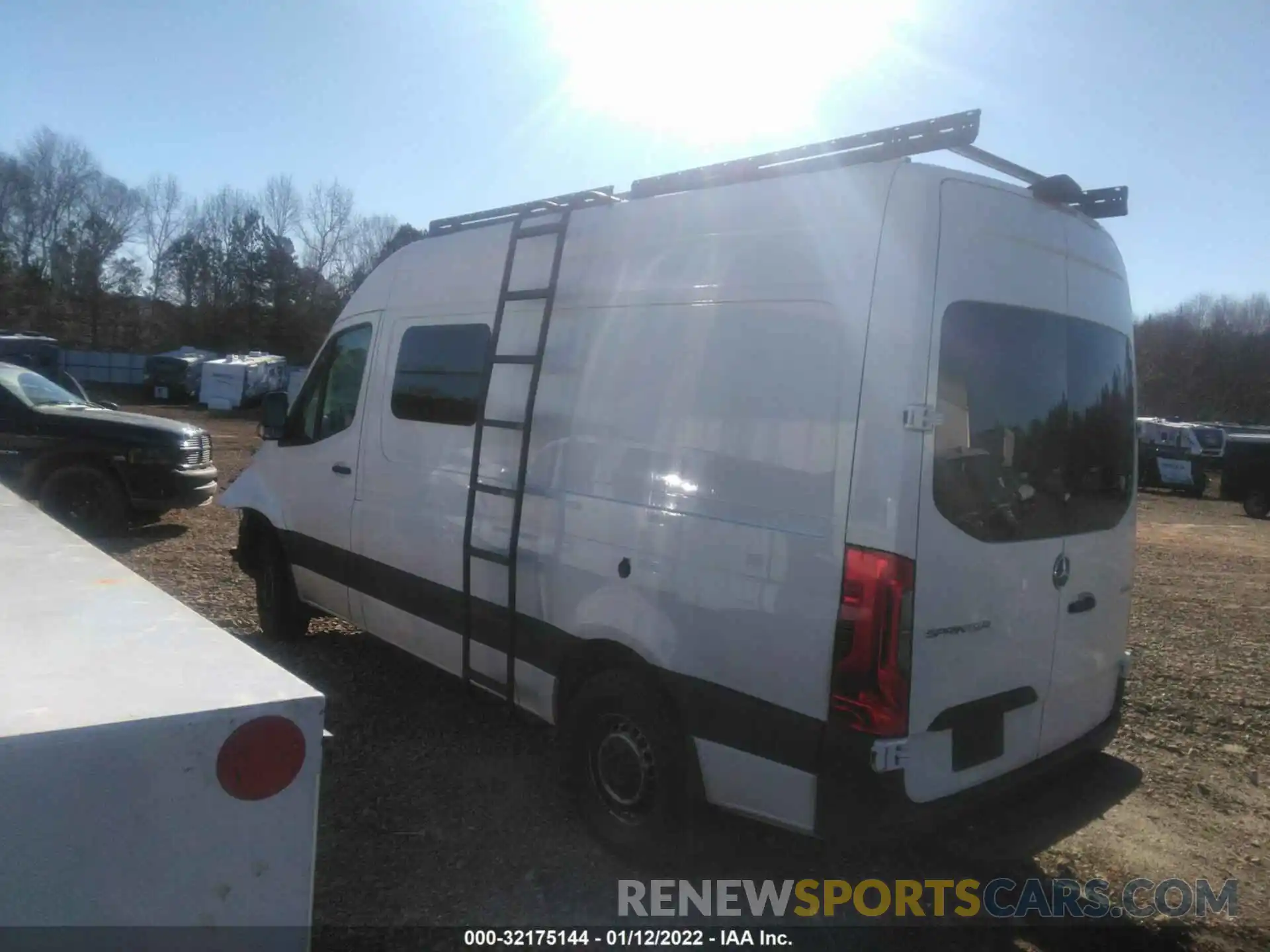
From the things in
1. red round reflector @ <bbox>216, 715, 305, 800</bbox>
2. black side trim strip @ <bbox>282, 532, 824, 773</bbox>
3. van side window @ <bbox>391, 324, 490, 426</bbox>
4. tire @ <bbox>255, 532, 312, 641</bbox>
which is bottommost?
tire @ <bbox>255, 532, 312, 641</bbox>

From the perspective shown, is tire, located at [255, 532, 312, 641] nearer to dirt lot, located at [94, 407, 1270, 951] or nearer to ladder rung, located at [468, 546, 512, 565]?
dirt lot, located at [94, 407, 1270, 951]

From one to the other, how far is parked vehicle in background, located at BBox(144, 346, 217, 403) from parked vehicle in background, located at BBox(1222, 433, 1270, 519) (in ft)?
127

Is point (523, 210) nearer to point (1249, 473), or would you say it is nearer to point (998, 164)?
point (998, 164)

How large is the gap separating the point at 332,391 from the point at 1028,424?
13.3 ft

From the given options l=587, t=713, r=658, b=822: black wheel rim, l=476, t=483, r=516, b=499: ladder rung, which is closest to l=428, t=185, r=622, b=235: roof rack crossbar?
l=476, t=483, r=516, b=499: ladder rung

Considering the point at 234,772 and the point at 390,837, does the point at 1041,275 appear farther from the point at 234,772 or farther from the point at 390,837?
the point at 390,837

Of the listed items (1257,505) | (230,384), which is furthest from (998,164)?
(230,384)

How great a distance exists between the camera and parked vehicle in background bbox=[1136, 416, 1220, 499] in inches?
1028

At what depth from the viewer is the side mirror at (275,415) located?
6.07 metres

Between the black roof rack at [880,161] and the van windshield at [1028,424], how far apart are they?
480mm

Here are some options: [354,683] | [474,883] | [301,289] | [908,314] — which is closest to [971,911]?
[474,883]

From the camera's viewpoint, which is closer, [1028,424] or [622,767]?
[1028,424]

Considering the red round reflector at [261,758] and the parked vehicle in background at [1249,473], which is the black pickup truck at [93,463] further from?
the parked vehicle in background at [1249,473]

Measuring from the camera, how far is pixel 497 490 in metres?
4.23
